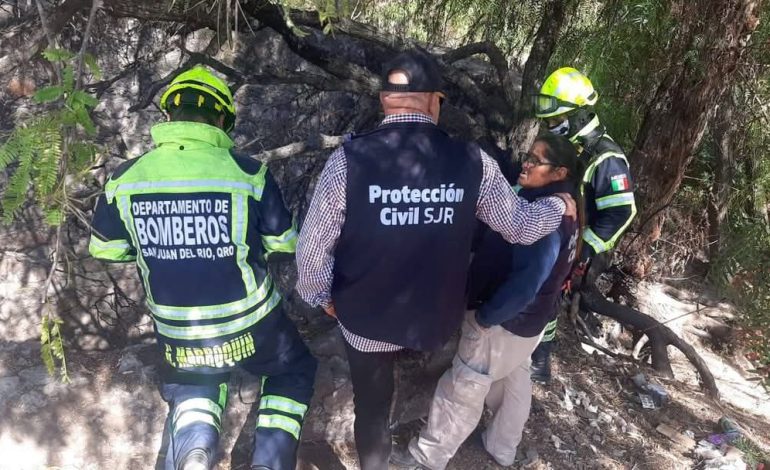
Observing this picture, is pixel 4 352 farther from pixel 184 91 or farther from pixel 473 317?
pixel 473 317

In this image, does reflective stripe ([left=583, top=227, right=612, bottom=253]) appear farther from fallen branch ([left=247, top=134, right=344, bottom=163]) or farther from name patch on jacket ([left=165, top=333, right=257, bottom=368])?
name patch on jacket ([left=165, top=333, right=257, bottom=368])

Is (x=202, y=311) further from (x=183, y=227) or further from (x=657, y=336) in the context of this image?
(x=657, y=336)

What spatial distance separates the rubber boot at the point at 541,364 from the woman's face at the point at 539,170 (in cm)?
149

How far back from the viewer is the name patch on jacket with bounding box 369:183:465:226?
5.91ft

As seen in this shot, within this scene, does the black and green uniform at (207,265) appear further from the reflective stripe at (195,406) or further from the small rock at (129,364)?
the small rock at (129,364)

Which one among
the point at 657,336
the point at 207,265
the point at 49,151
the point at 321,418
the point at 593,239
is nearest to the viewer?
the point at 49,151

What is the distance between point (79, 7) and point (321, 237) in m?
1.52

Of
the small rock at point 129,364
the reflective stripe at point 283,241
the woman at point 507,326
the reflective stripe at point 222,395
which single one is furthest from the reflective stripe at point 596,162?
the small rock at point 129,364

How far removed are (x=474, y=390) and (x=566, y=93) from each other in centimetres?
A: 178

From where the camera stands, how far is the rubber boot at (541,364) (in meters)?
3.32

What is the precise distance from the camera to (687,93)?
3.34 m

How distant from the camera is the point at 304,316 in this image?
3.93 metres

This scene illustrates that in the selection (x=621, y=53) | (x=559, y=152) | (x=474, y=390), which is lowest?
(x=474, y=390)

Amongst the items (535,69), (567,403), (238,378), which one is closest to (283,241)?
(238,378)
